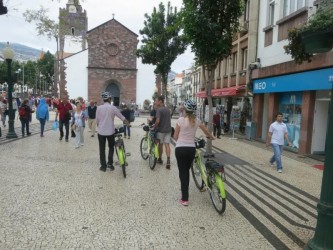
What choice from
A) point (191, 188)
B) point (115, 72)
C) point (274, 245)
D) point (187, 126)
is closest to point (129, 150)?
point (191, 188)

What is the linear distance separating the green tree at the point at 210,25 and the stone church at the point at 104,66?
131ft

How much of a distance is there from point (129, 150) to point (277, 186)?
5732 millimetres

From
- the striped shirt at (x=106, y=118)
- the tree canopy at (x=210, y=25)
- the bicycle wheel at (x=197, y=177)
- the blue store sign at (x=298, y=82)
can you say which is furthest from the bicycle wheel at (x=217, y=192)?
the blue store sign at (x=298, y=82)

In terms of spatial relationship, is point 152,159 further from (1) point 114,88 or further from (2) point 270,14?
(1) point 114,88

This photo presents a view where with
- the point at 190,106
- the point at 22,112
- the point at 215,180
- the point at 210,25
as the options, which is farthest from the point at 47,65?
the point at 215,180

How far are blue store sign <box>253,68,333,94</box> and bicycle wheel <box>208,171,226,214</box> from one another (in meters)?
7.03

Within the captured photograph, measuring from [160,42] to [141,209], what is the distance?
77.9ft

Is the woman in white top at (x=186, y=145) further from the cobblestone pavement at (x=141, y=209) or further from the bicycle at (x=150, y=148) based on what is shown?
the bicycle at (x=150, y=148)

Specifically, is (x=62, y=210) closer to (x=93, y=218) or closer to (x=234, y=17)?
(x=93, y=218)

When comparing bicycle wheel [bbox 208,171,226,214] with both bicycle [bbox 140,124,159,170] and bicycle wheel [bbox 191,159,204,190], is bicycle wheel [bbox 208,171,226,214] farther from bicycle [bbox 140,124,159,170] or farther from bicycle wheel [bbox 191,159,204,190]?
bicycle [bbox 140,124,159,170]

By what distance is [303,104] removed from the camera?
13188 millimetres

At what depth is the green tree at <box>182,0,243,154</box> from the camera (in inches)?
422

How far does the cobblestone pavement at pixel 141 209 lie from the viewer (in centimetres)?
450

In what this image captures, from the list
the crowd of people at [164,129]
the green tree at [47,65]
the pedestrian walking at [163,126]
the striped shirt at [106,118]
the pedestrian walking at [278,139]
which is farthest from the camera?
the green tree at [47,65]
